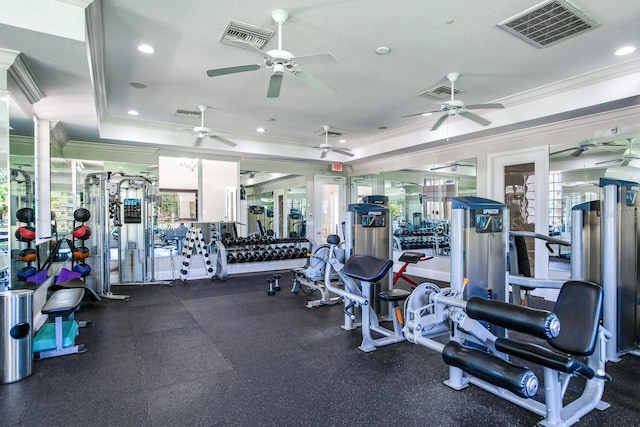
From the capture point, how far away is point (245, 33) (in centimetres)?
312

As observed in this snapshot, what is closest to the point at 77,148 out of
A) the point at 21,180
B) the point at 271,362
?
the point at 21,180

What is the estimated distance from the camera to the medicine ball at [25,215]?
10.6ft

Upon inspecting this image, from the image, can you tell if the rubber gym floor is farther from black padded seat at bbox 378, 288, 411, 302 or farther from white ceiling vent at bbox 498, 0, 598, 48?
white ceiling vent at bbox 498, 0, 598, 48

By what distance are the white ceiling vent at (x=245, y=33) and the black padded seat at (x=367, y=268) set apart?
7.13 ft

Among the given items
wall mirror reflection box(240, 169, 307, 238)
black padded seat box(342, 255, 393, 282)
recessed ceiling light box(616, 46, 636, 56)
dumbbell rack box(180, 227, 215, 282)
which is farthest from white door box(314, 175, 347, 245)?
recessed ceiling light box(616, 46, 636, 56)

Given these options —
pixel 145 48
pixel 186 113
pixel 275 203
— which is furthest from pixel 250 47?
pixel 275 203

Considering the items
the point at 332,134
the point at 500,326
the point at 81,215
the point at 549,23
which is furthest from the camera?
the point at 332,134

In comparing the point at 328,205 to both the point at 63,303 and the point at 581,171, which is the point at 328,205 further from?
the point at 63,303

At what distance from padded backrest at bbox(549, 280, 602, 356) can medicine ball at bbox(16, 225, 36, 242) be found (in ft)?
14.1

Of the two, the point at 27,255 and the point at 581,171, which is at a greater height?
the point at 581,171

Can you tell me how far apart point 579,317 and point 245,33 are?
3222 mm

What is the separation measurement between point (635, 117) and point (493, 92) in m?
1.59

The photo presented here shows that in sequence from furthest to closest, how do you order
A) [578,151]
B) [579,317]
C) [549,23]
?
1. [578,151]
2. [549,23]
3. [579,317]

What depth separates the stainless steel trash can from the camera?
2.64 meters
